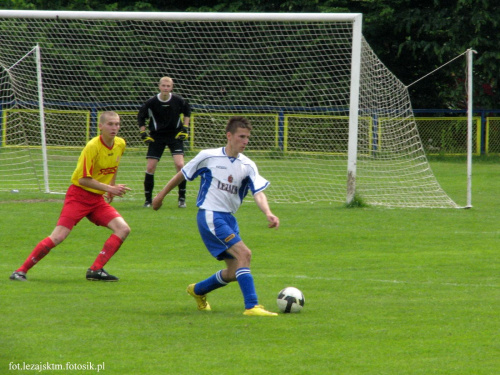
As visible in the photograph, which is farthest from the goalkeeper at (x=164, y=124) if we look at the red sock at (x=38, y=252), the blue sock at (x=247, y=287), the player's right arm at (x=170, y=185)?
the blue sock at (x=247, y=287)

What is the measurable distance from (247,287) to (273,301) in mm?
673

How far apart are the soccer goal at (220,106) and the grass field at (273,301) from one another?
121 inches

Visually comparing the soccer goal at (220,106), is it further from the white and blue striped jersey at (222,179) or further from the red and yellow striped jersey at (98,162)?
the white and blue striped jersey at (222,179)

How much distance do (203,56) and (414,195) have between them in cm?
665

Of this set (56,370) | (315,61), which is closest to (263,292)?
(56,370)

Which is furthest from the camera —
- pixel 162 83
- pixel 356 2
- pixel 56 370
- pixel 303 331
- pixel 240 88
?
pixel 356 2

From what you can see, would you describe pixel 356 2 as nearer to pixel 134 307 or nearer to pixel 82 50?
pixel 82 50

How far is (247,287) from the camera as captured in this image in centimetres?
649

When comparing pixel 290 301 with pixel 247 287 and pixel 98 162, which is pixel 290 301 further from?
pixel 98 162

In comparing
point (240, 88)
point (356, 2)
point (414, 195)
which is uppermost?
point (356, 2)

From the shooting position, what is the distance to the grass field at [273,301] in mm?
5160

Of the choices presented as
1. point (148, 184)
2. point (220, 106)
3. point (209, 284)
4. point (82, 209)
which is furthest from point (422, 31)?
point (209, 284)

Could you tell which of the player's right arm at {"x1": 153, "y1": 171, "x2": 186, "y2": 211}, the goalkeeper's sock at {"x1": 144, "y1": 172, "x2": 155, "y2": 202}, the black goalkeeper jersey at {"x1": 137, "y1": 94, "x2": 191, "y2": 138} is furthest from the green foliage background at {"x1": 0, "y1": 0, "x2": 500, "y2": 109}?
the player's right arm at {"x1": 153, "y1": 171, "x2": 186, "y2": 211}

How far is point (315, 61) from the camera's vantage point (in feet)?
67.8
